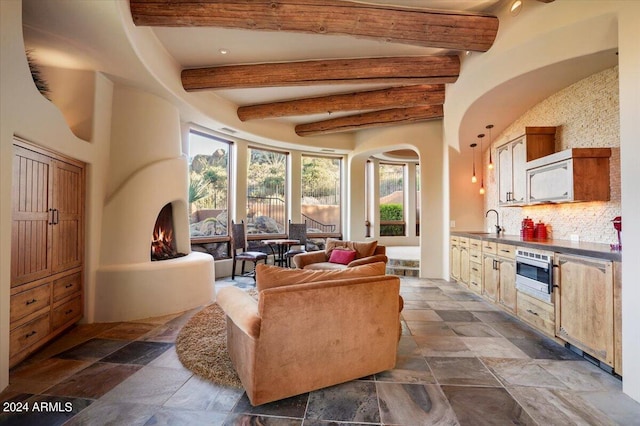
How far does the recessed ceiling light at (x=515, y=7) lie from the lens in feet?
9.11

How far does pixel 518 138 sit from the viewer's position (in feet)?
13.4

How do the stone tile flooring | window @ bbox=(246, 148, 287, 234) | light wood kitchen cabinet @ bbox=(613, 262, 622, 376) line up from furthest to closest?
window @ bbox=(246, 148, 287, 234), light wood kitchen cabinet @ bbox=(613, 262, 622, 376), the stone tile flooring

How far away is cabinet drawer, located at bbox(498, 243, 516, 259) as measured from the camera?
350 cm

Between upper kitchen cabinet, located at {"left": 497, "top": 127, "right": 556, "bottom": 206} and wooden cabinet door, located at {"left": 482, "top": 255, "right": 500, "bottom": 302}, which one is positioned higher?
upper kitchen cabinet, located at {"left": 497, "top": 127, "right": 556, "bottom": 206}

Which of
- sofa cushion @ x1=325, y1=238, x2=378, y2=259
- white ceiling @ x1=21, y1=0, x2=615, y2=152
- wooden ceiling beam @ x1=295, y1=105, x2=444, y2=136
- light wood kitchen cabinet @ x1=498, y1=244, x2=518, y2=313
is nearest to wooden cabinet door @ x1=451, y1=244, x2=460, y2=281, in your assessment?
light wood kitchen cabinet @ x1=498, y1=244, x2=518, y2=313

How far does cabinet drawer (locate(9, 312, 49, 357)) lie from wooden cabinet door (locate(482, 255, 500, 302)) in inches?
202

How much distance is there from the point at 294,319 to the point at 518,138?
13.6 feet

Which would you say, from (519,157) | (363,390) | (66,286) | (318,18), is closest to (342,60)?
(318,18)

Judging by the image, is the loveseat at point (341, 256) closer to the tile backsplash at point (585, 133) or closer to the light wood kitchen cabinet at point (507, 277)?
the light wood kitchen cabinet at point (507, 277)

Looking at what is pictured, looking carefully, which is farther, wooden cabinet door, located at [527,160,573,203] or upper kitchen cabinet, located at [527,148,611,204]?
wooden cabinet door, located at [527,160,573,203]

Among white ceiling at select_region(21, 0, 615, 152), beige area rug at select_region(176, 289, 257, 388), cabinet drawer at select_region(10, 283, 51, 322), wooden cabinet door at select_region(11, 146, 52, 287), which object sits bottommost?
beige area rug at select_region(176, 289, 257, 388)

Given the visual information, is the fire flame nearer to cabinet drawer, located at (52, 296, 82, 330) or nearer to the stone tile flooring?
cabinet drawer, located at (52, 296, 82, 330)

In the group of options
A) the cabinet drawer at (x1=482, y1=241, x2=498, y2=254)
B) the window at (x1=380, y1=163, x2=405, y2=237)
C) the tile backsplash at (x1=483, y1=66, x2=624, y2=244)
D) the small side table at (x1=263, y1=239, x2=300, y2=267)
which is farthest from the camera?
the window at (x1=380, y1=163, x2=405, y2=237)

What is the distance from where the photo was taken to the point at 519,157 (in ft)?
13.4
